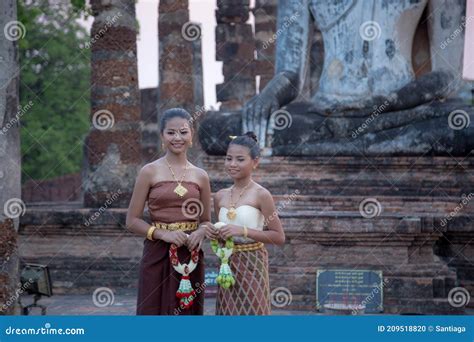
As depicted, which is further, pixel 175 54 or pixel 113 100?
pixel 175 54

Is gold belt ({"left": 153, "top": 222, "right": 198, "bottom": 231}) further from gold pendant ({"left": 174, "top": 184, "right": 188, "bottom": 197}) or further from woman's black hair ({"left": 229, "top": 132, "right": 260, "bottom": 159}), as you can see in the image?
woman's black hair ({"left": 229, "top": 132, "right": 260, "bottom": 159})

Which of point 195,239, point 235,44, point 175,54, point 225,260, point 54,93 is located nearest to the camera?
point 195,239

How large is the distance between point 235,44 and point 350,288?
45.3 ft

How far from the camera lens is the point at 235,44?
22.2 metres

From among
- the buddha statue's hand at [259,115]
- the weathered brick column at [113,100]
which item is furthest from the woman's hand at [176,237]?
the weathered brick column at [113,100]

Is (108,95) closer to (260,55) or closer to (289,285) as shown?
(289,285)

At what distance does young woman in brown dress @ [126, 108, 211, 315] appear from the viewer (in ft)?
18.3

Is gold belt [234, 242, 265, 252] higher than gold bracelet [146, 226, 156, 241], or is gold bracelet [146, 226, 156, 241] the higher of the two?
gold bracelet [146, 226, 156, 241]

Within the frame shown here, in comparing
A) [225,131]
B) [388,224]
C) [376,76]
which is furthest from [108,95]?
[388,224]

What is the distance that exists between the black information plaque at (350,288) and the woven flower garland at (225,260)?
3.23m

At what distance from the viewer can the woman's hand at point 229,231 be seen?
216 inches

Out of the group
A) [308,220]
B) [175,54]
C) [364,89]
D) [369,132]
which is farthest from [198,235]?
[175,54]

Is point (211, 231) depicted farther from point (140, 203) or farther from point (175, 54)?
point (175, 54)

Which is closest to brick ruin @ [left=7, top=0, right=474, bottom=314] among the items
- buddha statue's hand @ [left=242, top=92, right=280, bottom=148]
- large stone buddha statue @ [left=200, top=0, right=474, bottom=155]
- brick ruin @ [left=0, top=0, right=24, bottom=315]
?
large stone buddha statue @ [left=200, top=0, right=474, bottom=155]
